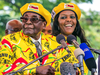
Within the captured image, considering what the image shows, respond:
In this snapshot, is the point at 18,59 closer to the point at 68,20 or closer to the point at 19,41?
the point at 19,41

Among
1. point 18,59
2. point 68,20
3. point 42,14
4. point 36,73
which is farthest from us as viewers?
point 68,20

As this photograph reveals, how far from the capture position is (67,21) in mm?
3330

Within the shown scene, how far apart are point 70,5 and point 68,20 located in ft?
1.06

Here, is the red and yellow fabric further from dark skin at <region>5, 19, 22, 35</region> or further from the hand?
dark skin at <region>5, 19, 22, 35</region>

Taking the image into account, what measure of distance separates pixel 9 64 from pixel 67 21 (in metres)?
1.48

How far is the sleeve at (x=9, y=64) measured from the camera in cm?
221

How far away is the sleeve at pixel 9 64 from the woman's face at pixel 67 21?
1296 millimetres

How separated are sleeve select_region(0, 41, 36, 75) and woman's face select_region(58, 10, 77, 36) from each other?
51.0 inches

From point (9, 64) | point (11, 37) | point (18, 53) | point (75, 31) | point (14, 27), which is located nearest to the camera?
point (9, 64)

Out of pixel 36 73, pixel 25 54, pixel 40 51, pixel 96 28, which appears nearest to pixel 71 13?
pixel 40 51

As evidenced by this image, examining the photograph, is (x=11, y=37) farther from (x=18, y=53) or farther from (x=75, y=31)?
(x=75, y=31)

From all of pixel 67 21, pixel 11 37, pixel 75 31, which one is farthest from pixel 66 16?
pixel 11 37

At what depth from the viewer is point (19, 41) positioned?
2.62 m

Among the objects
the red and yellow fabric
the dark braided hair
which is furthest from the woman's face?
the red and yellow fabric
